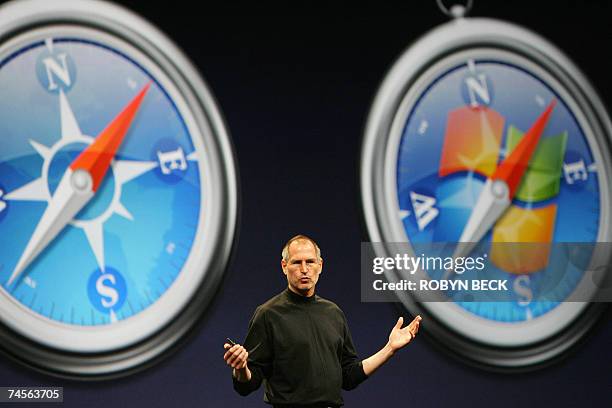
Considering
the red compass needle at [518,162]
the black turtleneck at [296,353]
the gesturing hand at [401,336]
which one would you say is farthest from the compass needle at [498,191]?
the black turtleneck at [296,353]

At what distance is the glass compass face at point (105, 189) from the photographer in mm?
3314

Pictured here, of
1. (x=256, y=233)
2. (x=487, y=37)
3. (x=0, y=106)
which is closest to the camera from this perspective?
(x=0, y=106)

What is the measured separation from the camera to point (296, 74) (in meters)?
3.72

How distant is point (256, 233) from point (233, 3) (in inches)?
38.7

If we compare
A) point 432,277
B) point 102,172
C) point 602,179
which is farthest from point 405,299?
point 102,172

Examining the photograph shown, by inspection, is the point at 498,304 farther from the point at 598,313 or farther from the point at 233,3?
the point at 233,3

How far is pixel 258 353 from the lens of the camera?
8.73 ft

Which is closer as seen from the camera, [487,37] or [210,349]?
[210,349]

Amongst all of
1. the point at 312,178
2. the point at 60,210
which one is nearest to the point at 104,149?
the point at 60,210

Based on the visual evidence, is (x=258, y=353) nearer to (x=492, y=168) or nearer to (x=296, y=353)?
(x=296, y=353)

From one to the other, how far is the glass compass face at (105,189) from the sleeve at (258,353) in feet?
2.68

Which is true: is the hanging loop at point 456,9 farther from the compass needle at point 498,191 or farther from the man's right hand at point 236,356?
the man's right hand at point 236,356

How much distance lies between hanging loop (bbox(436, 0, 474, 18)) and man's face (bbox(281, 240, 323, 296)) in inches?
64.2

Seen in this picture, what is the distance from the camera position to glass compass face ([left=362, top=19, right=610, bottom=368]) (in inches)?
146
